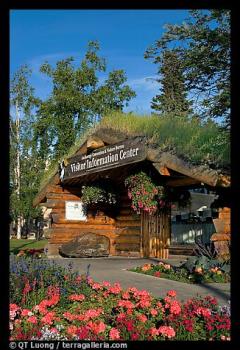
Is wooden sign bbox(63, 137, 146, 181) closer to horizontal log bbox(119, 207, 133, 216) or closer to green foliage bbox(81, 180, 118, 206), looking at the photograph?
green foliage bbox(81, 180, 118, 206)

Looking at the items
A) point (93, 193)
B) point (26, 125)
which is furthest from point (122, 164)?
point (26, 125)

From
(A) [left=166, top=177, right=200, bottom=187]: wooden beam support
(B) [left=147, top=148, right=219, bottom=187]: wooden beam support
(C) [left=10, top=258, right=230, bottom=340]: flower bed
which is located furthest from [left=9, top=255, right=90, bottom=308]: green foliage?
(A) [left=166, top=177, right=200, bottom=187]: wooden beam support

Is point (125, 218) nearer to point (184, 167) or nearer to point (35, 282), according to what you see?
point (184, 167)

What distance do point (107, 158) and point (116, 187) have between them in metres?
2.83

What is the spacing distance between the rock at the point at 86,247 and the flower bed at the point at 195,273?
432cm

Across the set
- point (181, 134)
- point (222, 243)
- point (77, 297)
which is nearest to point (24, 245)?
point (181, 134)

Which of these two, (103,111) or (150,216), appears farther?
(103,111)

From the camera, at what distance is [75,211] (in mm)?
15031

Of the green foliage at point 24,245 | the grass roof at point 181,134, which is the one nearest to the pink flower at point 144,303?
the grass roof at point 181,134
